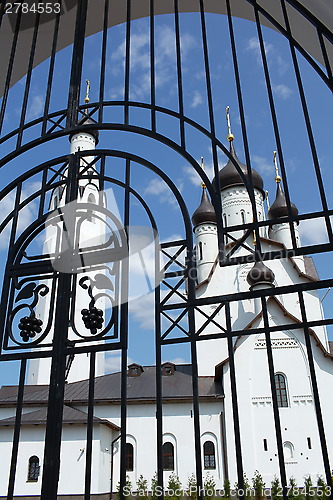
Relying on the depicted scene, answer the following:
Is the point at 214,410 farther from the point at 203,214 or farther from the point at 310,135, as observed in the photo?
the point at 310,135

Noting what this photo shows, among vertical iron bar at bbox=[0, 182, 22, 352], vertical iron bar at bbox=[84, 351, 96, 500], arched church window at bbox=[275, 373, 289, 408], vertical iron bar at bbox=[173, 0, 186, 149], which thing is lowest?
vertical iron bar at bbox=[84, 351, 96, 500]

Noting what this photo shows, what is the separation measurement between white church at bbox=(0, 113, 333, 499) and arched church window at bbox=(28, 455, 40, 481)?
53mm

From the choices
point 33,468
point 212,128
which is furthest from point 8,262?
point 33,468

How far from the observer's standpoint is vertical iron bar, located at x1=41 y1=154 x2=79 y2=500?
2240 millimetres

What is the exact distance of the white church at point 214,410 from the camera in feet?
65.5

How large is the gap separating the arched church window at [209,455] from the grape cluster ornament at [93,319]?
23.3 meters

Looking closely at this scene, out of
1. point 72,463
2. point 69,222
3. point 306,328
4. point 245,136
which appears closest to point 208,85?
point 245,136

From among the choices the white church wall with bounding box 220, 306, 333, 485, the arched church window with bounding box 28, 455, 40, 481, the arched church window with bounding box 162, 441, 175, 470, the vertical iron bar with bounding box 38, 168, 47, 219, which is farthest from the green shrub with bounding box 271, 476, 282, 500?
the arched church window with bounding box 28, 455, 40, 481

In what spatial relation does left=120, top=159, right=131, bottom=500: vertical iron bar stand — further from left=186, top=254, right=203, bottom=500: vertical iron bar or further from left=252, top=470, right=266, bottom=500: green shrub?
left=252, top=470, right=266, bottom=500: green shrub

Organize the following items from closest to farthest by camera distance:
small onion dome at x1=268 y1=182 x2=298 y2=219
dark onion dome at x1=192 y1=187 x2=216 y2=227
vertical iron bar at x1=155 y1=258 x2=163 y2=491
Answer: vertical iron bar at x1=155 y1=258 x2=163 y2=491 → small onion dome at x1=268 y1=182 x2=298 y2=219 → dark onion dome at x1=192 y1=187 x2=216 y2=227

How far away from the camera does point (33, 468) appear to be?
66.1ft

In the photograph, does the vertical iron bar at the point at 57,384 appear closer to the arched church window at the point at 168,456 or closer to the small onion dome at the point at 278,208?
the small onion dome at the point at 278,208

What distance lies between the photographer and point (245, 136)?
2.67 metres

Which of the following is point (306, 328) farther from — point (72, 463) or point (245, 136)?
point (72, 463)
